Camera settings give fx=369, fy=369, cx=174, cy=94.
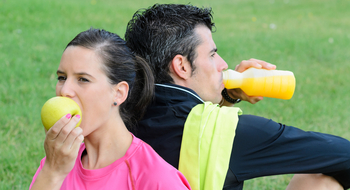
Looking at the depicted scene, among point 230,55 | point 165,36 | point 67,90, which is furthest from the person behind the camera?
point 230,55

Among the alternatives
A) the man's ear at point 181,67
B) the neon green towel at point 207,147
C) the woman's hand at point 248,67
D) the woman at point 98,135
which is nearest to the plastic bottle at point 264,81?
the woman's hand at point 248,67

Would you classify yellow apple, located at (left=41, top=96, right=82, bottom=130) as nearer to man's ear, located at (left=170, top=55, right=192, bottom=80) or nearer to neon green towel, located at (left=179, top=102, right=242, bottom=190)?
neon green towel, located at (left=179, top=102, right=242, bottom=190)

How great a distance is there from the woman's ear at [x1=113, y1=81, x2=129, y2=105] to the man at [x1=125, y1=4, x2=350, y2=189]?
275 mm

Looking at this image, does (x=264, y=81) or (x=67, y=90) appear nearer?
(x=67, y=90)

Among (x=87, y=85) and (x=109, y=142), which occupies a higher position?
(x=87, y=85)

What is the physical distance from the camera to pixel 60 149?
5.62 feet

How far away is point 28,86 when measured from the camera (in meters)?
5.64

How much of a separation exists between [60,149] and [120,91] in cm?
46

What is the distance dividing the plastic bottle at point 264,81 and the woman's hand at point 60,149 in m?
1.38

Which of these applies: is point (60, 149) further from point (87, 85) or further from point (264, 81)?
point (264, 81)

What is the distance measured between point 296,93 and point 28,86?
172 inches

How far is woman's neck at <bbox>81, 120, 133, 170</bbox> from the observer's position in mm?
1969

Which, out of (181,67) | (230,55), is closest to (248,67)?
(181,67)

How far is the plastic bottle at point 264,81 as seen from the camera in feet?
8.86
